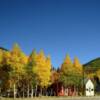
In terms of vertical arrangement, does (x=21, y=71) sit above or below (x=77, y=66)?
below

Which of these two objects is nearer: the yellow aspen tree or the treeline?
the treeline

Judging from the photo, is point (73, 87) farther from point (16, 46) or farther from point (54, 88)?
point (16, 46)

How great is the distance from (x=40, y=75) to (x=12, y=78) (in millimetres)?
8102

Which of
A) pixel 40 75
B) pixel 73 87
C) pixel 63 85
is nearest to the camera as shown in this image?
pixel 40 75

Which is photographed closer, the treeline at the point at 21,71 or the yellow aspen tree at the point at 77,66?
the treeline at the point at 21,71

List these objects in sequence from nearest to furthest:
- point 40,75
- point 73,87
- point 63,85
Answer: point 40,75 → point 63,85 → point 73,87

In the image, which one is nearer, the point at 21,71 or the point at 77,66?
the point at 21,71

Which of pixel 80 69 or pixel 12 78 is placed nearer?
pixel 12 78

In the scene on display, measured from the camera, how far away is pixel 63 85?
107 metres

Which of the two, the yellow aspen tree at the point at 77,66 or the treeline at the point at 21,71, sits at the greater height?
the yellow aspen tree at the point at 77,66

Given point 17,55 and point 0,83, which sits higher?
point 17,55

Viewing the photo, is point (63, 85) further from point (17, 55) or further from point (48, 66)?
point (17, 55)

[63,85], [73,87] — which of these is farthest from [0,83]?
[73,87]

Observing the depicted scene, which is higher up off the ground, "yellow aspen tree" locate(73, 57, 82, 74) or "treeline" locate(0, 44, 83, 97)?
"yellow aspen tree" locate(73, 57, 82, 74)
